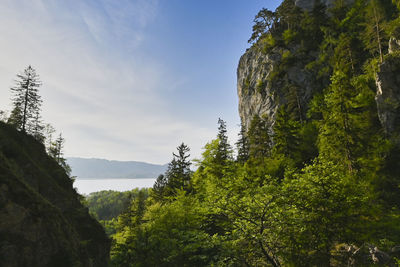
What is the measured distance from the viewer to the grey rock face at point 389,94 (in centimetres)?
1977

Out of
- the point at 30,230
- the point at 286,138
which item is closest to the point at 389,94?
the point at 286,138

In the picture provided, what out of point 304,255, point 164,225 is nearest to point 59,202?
point 164,225

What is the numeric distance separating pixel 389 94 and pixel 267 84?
27232 millimetres

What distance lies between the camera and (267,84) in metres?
46.7

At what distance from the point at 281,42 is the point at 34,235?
5661 centimetres

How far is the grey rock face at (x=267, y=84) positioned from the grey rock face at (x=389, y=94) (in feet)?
61.5

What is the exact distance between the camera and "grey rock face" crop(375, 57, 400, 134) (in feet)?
64.8

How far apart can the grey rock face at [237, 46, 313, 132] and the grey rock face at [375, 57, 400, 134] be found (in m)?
18.8

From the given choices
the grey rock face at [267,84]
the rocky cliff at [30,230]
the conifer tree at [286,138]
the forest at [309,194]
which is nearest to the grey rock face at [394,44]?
the forest at [309,194]

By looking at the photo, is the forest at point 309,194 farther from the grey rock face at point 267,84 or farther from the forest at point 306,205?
the grey rock face at point 267,84

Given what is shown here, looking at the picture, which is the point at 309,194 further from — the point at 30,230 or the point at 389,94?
the point at 389,94

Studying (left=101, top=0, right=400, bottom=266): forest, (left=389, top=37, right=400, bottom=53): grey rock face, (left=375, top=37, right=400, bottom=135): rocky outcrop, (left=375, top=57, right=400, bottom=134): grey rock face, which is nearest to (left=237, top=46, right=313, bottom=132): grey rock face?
(left=101, top=0, right=400, bottom=266): forest

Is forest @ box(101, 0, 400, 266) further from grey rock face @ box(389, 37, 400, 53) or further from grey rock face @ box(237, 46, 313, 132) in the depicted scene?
grey rock face @ box(237, 46, 313, 132)

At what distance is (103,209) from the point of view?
14638 cm
